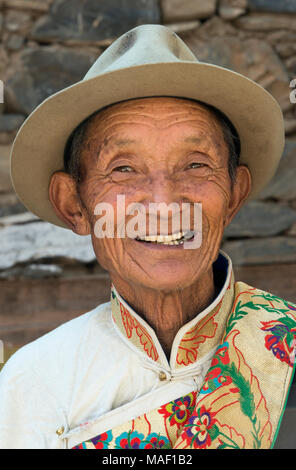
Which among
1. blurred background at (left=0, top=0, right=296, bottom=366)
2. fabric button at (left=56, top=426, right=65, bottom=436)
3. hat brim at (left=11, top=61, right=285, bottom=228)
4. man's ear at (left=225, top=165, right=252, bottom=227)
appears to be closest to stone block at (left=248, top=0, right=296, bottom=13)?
blurred background at (left=0, top=0, right=296, bottom=366)

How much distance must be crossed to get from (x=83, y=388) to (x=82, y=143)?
724 mm

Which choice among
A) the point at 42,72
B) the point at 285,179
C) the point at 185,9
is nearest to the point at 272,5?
the point at 185,9

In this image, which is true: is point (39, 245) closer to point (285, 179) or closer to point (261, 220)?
point (261, 220)

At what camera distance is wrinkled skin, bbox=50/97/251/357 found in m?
1.76

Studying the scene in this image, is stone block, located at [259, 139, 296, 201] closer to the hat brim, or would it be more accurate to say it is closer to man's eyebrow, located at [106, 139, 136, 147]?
the hat brim

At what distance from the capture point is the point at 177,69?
1.75 meters

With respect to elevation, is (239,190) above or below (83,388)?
above

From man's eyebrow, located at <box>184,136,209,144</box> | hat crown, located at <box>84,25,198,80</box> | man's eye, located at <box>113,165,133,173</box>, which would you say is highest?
hat crown, located at <box>84,25,198,80</box>

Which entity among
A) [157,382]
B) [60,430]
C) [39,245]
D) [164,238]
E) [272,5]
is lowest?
[39,245]

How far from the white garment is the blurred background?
1.72 metres

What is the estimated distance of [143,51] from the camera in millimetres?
1796

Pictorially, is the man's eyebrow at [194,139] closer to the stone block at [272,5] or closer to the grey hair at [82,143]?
the grey hair at [82,143]

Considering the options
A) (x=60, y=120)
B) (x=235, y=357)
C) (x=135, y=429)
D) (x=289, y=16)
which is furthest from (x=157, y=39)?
(x=289, y=16)

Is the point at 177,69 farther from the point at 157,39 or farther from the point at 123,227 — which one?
the point at 123,227
